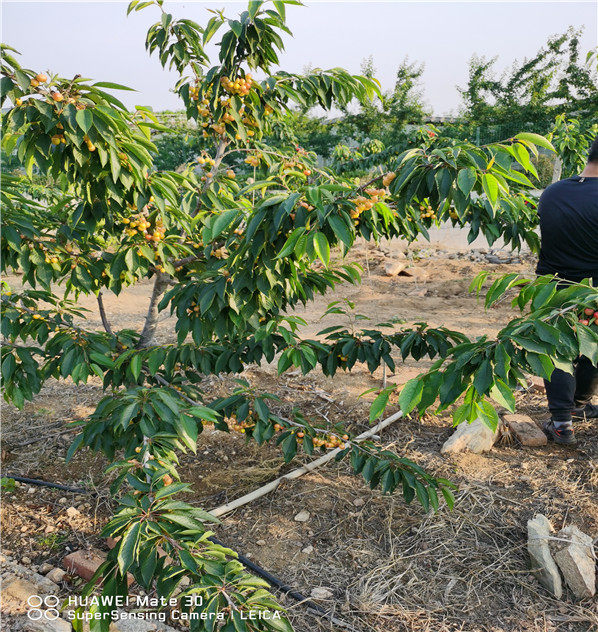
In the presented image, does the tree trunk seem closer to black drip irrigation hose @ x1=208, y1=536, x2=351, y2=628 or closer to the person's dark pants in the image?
black drip irrigation hose @ x1=208, y1=536, x2=351, y2=628

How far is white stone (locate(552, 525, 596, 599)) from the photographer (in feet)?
6.70

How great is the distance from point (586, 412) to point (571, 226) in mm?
1257

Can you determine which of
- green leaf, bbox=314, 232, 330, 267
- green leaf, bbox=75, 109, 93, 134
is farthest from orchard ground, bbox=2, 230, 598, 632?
green leaf, bbox=75, 109, 93, 134

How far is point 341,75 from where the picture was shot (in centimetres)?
229

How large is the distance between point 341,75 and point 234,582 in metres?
2.01

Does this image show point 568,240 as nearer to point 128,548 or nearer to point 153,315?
point 153,315

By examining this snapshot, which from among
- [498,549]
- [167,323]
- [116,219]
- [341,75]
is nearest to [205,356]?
[116,219]

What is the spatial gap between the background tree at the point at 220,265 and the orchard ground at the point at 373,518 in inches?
14.9

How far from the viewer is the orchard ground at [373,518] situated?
81.2 inches

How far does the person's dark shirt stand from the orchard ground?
1.05m

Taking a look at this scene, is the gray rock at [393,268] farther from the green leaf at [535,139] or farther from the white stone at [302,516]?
the green leaf at [535,139]

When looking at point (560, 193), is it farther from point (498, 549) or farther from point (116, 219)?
point (116, 219)

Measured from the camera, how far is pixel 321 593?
6.99ft

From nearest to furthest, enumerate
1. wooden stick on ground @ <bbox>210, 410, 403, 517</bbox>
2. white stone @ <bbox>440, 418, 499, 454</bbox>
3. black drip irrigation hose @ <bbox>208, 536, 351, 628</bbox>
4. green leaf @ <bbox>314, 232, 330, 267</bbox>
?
green leaf @ <bbox>314, 232, 330, 267</bbox>, black drip irrigation hose @ <bbox>208, 536, 351, 628</bbox>, wooden stick on ground @ <bbox>210, 410, 403, 517</bbox>, white stone @ <bbox>440, 418, 499, 454</bbox>
